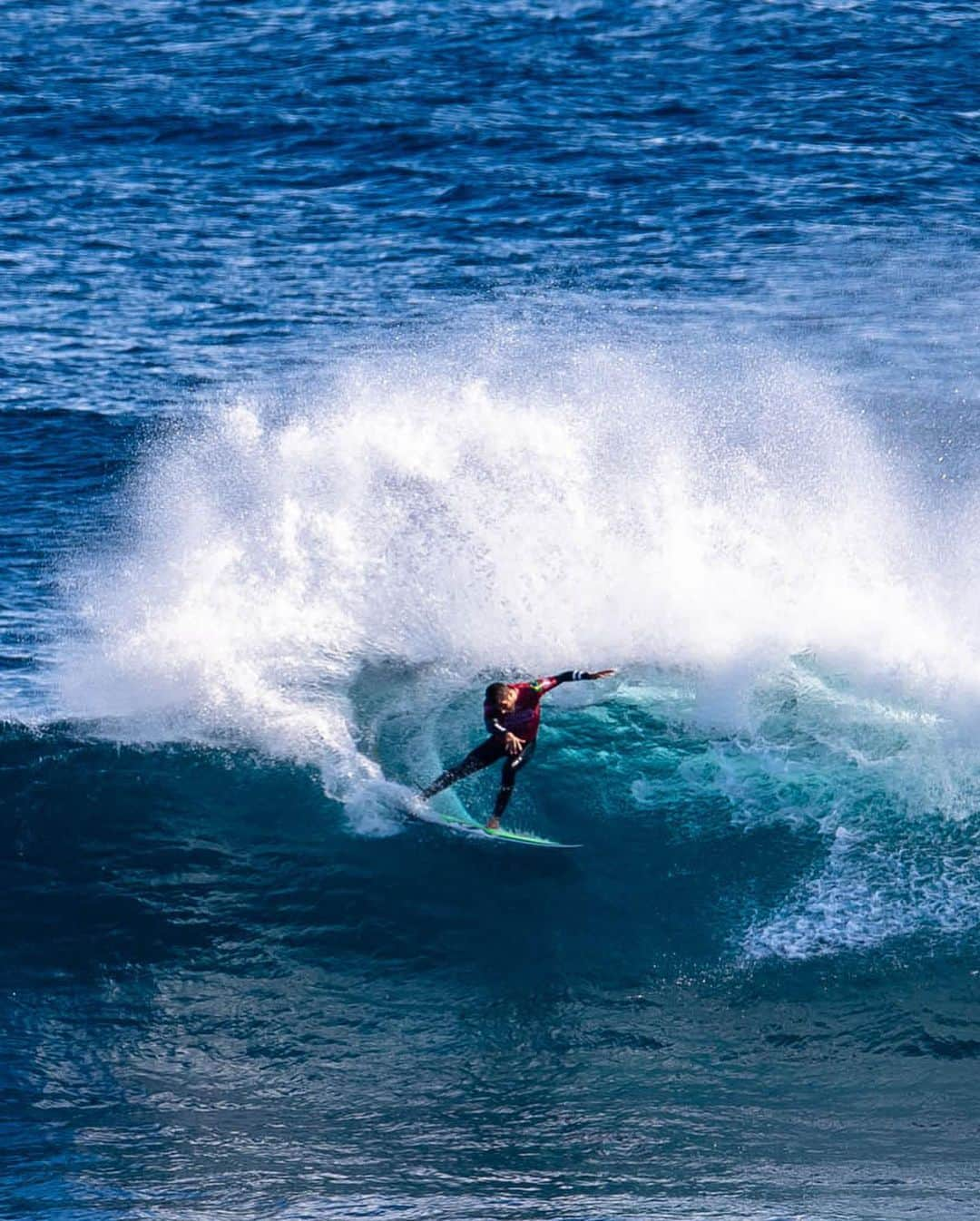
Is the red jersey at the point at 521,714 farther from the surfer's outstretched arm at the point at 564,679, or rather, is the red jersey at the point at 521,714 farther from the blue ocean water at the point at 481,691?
the blue ocean water at the point at 481,691

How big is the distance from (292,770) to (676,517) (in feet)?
19.1

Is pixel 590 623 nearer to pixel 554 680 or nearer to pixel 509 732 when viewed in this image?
pixel 509 732

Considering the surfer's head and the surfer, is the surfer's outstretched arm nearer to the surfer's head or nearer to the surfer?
the surfer

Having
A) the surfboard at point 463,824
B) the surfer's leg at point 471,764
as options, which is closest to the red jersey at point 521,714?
the surfer's leg at point 471,764

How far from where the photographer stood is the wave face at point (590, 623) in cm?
1645

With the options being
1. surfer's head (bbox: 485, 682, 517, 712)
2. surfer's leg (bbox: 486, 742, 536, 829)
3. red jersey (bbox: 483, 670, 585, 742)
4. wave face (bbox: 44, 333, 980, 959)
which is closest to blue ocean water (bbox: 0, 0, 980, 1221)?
wave face (bbox: 44, 333, 980, 959)

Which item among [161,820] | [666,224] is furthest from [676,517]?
[666,224]

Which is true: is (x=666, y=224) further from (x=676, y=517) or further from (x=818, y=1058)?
(x=818, y=1058)

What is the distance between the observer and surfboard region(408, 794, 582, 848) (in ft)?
52.1

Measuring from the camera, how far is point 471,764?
15.9 metres

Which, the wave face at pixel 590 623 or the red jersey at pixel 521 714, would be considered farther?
the wave face at pixel 590 623

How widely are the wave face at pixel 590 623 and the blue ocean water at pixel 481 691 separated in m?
0.06

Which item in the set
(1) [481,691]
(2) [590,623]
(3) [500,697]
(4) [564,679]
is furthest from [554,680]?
(2) [590,623]

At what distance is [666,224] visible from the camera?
106 feet
